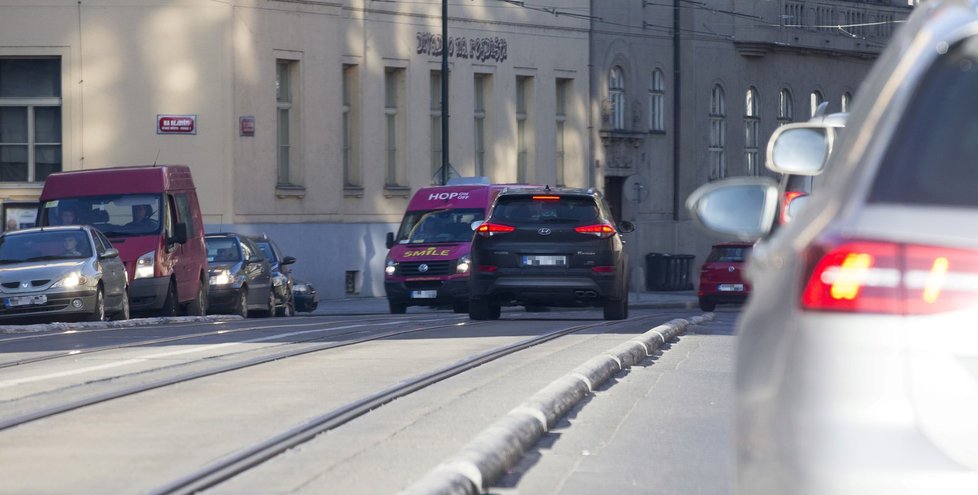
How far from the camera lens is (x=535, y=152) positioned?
4803cm

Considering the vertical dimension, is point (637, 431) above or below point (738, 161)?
below

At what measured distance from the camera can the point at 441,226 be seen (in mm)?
30844

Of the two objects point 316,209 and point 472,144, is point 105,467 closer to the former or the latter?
point 316,209

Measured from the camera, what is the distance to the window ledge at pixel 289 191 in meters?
39.8

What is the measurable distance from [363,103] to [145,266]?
17.1 m

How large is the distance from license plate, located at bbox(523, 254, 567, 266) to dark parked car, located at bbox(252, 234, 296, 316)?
10.7m

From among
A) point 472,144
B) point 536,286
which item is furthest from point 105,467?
point 472,144

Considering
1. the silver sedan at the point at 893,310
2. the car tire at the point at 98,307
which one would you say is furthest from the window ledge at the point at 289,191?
the silver sedan at the point at 893,310

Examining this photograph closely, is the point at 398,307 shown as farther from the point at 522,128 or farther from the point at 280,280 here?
the point at 522,128

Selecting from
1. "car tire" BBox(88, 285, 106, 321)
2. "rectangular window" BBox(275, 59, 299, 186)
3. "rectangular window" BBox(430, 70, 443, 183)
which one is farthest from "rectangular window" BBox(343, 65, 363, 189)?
"car tire" BBox(88, 285, 106, 321)

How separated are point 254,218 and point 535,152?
11.0 meters

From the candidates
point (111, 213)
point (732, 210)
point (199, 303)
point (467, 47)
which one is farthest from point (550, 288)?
point (467, 47)

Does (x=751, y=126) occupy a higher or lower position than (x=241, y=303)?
higher

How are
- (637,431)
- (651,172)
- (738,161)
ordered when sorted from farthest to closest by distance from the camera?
1. (738,161)
2. (651,172)
3. (637,431)
